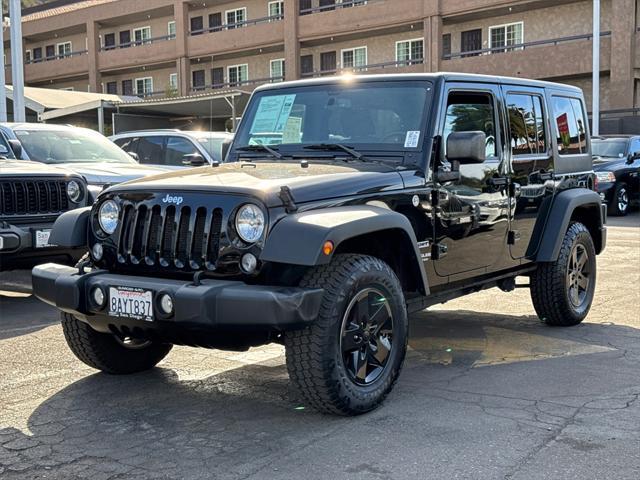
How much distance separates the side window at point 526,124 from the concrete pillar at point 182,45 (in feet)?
120

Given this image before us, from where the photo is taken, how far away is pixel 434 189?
4961 mm

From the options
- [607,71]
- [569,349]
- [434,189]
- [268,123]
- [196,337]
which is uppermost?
[607,71]

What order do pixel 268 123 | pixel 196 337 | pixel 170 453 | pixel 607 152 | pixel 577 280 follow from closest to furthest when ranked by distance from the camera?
pixel 170 453 < pixel 196 337 < pixel 268 123 < pixel 577 280 < pixel 607 152

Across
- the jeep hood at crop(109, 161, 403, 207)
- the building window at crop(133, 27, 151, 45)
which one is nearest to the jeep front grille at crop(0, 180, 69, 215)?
the jeep hood at crop(109, 161, 403, 207)

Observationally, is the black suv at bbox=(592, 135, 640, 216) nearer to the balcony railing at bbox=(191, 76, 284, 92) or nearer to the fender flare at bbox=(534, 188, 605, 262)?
the fender flare at bbox=(534, 188, 605, 262)

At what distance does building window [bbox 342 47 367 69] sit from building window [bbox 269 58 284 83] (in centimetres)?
354

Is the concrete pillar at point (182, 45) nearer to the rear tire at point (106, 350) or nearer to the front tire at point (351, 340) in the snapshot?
the rear tire at point (106, 350)

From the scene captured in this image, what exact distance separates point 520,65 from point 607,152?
1381cm

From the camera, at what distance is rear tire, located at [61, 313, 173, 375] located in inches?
190

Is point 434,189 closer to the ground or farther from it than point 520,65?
closer to the ground

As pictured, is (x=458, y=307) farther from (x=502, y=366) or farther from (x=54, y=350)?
(x=54, y=350)

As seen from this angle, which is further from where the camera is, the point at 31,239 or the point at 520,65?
the point at 520,65

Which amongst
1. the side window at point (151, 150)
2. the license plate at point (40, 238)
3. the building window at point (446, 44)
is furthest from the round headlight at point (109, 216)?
the building window at point (446, 44)

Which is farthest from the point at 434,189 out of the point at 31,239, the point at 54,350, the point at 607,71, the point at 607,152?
the point at 607,71
